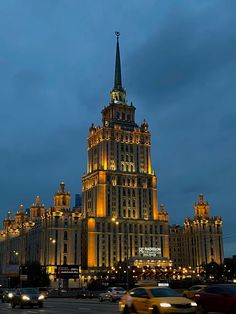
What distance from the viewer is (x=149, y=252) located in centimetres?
14712

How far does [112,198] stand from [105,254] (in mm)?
18232

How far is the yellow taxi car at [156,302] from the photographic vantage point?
69.2 feet

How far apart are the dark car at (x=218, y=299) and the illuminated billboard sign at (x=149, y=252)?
12108 centimetres

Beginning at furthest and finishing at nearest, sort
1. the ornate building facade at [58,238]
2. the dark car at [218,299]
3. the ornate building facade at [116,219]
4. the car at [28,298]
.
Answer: the ornate building facade at [116,219] → the ornate building facade at [58,238] → the car at [28,298] → the dark car at [218,299]

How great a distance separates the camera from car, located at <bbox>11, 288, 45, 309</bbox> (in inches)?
1544

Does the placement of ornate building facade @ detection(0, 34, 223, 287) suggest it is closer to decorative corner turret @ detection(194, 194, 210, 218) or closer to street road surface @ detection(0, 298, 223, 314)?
decorative corner turret @ detection(194, 194, 210, 218)

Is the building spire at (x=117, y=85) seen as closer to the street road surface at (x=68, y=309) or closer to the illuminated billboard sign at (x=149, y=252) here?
the illuminated billboard sign at (x=149, y=252)

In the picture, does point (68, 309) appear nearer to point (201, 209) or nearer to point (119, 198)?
point (119, 198)

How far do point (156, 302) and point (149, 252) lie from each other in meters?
128

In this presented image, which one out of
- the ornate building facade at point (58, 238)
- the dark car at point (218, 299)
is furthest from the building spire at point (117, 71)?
the dark car at point (218, 299)

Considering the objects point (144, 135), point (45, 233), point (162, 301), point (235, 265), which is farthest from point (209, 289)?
point (144, 135)

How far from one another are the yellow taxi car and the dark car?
9.50 ft

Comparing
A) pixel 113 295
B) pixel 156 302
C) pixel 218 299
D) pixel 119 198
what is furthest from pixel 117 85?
pixel 156 302

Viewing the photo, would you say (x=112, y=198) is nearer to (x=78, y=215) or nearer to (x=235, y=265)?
(x=78, y=215)
